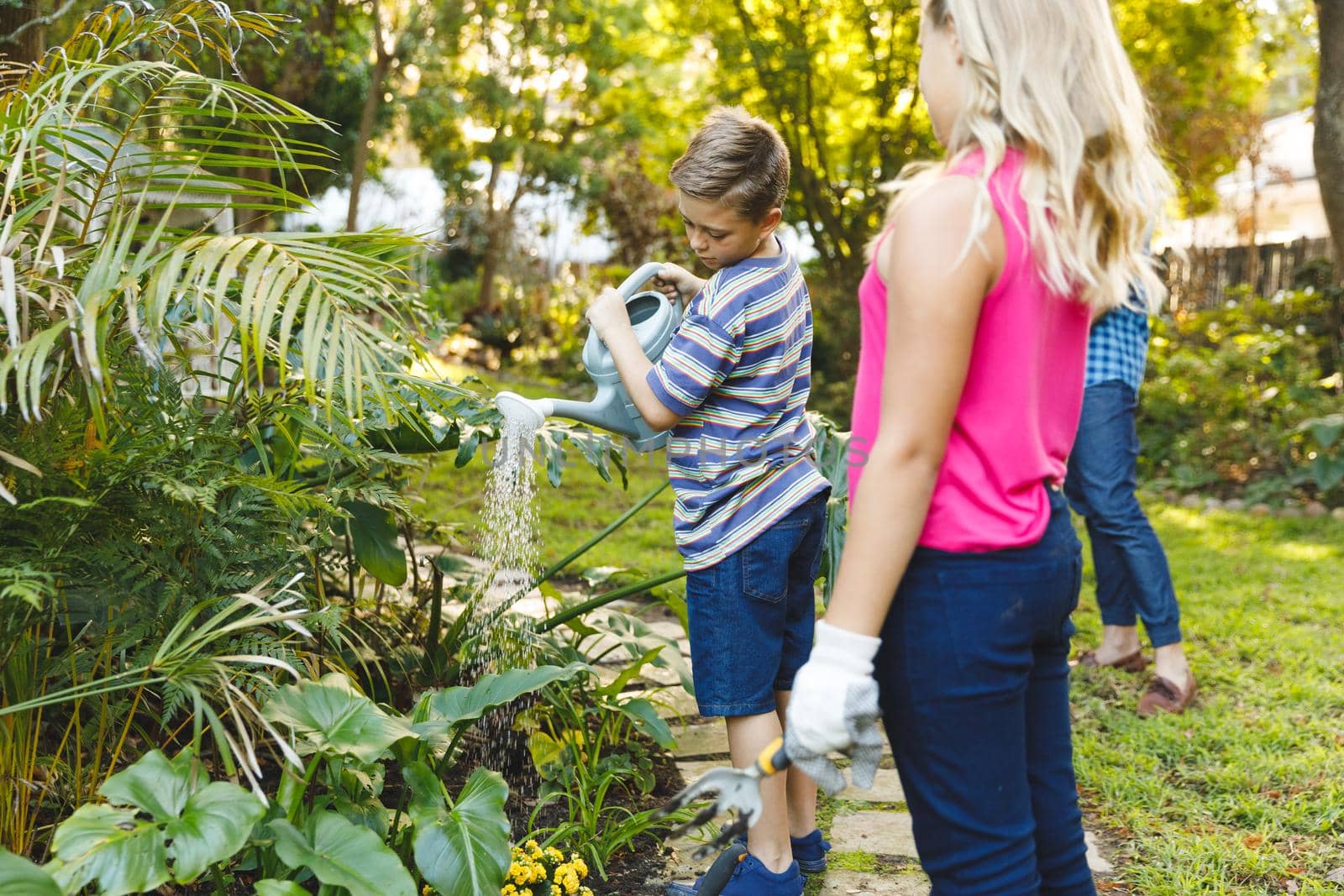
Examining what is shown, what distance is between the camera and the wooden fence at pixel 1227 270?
8.54m

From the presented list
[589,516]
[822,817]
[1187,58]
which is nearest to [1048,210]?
[822,817]

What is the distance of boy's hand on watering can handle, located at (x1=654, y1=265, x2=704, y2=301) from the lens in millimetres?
2213

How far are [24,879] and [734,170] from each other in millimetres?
1452

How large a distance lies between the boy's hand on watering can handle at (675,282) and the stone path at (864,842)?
945 mm

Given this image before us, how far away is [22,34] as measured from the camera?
2.91 metres

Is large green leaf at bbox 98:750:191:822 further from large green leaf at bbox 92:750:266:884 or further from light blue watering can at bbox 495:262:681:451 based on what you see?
light blue watering can at bbox 495:262:681:451

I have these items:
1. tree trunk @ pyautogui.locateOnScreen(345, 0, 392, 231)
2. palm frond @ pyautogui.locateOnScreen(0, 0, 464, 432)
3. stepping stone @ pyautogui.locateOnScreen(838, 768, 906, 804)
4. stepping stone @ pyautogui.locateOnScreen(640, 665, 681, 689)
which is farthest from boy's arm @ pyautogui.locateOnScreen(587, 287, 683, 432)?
tree trunk @ pyautogui.locateOnScreen(345, 0, 392, 231)

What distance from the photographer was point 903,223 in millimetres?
1175

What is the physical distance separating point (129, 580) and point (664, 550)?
3.20 meters

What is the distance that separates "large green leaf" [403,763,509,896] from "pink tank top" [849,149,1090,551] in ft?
2.95

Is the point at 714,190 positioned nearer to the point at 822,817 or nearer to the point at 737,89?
the point at 822,817

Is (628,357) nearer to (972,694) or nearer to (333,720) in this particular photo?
(333,720)

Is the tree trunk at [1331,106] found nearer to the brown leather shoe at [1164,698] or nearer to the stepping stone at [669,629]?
the brown leather shoe at [1164,698]

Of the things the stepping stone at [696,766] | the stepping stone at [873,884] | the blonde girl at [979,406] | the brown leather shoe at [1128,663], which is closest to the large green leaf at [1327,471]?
the brown leather shoe at [1128,663]
